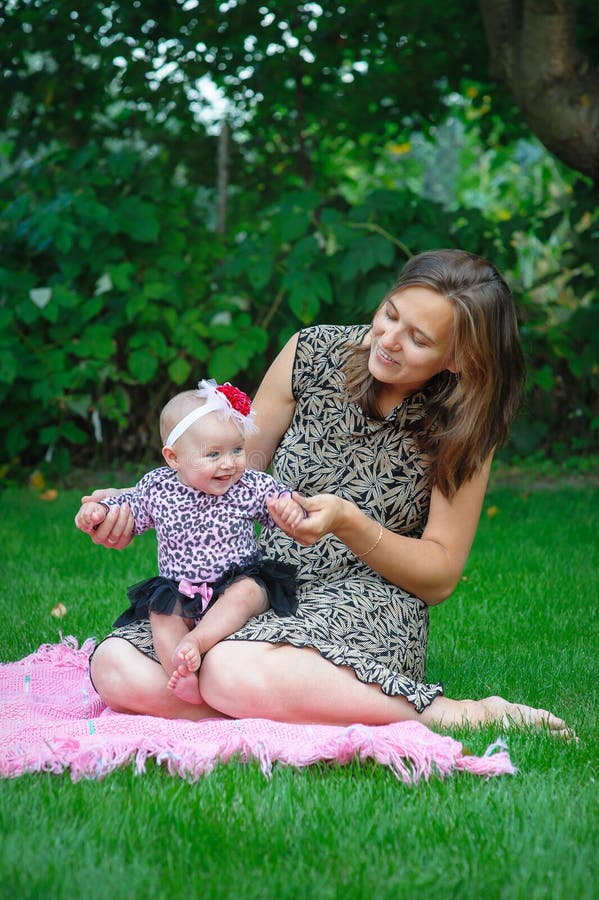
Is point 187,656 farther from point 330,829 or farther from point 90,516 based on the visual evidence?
point 330,829

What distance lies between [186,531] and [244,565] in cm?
16

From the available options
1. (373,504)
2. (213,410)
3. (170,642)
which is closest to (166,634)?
(170,642)

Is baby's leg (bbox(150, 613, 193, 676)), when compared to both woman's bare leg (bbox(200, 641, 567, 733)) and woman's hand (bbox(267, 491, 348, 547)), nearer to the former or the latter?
woman's bare leg (bbox(200, 641, 567, 733))

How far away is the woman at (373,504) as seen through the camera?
Answer: 2518mm

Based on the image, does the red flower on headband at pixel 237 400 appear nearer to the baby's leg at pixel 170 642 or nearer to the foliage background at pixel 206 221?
the baby's leg at pixel 170 642

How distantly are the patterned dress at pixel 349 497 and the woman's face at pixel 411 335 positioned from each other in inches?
8.8

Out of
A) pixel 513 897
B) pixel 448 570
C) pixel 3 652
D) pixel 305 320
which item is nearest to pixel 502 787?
pixel 513 897

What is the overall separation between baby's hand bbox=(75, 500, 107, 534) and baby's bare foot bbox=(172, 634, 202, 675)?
33 centimetres

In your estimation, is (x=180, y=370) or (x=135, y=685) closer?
(x=135, y=685)

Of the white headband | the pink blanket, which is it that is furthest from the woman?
the white headband

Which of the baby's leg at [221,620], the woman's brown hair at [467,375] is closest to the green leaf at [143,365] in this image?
the woman's brown hair at [467,375]

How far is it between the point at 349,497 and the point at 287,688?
1.85 ft

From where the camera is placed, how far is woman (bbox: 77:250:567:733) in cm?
252

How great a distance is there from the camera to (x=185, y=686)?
2523mm
